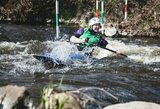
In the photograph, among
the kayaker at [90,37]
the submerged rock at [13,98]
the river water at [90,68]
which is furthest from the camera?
the kayaker at [90,37]

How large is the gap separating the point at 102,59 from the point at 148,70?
1.77m

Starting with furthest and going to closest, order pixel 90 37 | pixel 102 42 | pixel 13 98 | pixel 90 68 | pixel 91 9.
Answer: pixel 91 9 → pixel 102 42 → pixel 90 37 → pixel 90 68 → pixel 13 98

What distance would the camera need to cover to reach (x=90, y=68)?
33.7 ft

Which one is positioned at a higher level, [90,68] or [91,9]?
[91,9]

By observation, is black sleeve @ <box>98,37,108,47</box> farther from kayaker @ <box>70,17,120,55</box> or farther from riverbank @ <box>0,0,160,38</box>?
riverbank @ <box>0,0,160,38</box>

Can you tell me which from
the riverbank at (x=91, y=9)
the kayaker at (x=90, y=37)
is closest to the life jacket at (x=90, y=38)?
the kayaker at (x=90, y=37)

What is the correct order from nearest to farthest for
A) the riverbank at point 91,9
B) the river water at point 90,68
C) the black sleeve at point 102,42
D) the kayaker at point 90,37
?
the river water at point 90,68, the kayaker at point 90,37, the black sleeve at point 102,42, the riverbank at point 91,9

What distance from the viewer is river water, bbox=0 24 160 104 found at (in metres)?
8.24

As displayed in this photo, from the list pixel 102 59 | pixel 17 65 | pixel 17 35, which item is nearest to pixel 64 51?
pixel 102 59

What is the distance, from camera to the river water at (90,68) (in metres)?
8.24

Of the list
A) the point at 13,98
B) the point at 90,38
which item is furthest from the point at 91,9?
the point at 13,98

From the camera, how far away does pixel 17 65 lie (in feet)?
33.9

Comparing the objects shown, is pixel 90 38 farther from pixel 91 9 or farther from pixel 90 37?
A: pixel 91 9

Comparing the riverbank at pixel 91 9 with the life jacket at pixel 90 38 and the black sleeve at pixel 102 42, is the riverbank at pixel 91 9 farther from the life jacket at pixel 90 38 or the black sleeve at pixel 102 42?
the life jacket at pixel 90 38
